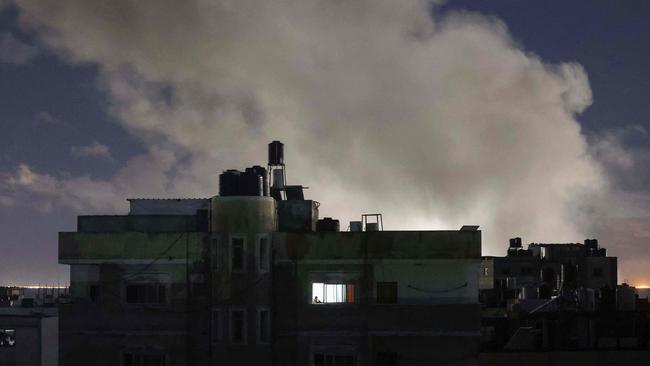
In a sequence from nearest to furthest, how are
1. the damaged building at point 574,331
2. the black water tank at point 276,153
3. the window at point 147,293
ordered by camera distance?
the window at point 147,293, the damaged building at point 574,331, the black water tank at point 276,153

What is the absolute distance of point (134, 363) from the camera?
145 feet

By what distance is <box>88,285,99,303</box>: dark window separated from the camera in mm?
44875

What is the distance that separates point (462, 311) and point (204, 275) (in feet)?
48.9

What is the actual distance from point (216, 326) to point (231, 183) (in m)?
8.38

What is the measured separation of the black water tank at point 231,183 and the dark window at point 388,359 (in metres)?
12.6

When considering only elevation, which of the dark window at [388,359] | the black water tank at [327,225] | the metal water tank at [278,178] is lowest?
the dark window at [388,359]

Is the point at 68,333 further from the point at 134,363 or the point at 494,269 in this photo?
the point at 494,269

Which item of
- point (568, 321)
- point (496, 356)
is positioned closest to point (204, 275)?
point (496, 356)

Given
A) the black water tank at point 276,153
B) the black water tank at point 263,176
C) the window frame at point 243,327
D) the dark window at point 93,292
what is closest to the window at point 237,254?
the window frame at point 243,327

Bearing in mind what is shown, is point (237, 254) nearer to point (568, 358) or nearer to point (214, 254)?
point (214, 254)

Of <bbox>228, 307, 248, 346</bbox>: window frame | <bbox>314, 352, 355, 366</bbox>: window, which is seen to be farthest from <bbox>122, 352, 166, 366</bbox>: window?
<bbox>314, 352, 355, 366</bbox>: window

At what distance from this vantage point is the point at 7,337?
1981 inches

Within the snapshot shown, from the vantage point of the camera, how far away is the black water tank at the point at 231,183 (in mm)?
45531

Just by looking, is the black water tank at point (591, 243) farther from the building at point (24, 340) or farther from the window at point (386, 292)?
the building at point (24, 340)
